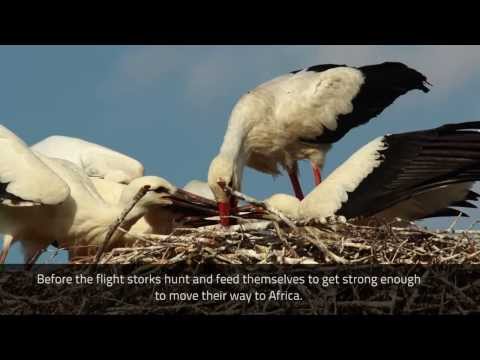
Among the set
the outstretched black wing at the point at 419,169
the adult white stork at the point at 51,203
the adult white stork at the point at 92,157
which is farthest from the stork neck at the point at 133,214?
the outstretched black wing at the point at 419,169

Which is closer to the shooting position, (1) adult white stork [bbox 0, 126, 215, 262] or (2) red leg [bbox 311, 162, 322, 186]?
(1) adult white stork [bbox 0, 126, 215, 262]

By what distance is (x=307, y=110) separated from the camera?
8.59 m

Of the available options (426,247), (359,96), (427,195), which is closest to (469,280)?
(426,247)

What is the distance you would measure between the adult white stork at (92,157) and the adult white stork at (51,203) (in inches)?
40.8

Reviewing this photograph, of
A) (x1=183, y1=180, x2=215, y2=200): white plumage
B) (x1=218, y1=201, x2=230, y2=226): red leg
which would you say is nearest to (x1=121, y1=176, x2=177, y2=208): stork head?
(x1=218, y1=201, x2=230, y2=226): red leg

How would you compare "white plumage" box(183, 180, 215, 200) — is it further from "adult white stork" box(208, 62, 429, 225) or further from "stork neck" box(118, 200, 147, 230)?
"stork neck" box(118, 200, 147, 230)

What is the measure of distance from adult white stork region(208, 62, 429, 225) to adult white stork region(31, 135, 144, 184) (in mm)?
669

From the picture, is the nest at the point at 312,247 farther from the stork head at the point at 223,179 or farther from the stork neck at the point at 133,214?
the stork head at the point at 223,179

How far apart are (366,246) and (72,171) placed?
2.12 metres

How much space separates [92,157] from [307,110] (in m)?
1.57

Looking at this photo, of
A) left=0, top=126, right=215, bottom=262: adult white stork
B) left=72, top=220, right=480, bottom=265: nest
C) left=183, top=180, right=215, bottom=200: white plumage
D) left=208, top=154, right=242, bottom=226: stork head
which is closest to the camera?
left=72, top=220, right=480, bottom=265: nest

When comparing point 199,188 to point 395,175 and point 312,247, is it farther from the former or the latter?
point 312,247

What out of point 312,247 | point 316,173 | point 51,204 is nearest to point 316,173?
point 316,173

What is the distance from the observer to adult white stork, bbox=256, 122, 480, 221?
22.0 ft
